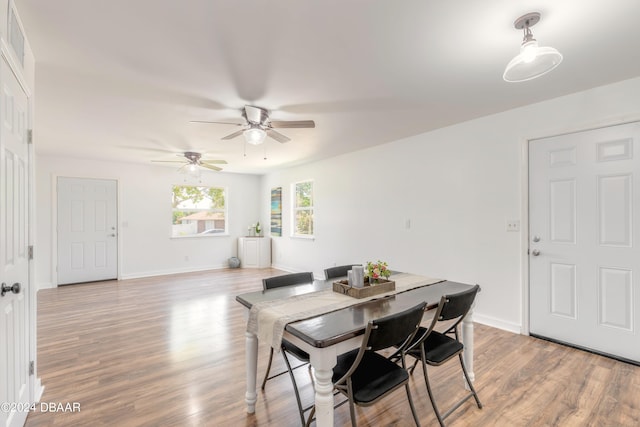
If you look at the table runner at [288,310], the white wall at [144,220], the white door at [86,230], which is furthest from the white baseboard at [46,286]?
the table runner at [288,310]

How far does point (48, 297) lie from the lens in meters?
4.66

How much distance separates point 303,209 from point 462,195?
3.56 meters

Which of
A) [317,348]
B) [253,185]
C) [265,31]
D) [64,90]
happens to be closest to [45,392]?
[317,348]

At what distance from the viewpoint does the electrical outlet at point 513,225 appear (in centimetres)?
316

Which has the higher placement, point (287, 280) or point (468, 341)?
point (287, 280)

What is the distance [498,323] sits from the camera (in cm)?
330

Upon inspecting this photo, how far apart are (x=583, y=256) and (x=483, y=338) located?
3.90 feet

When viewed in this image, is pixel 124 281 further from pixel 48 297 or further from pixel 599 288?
pixel 599 288

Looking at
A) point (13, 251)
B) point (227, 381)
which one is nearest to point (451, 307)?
point (227, 381)

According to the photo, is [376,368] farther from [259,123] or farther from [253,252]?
[253,252]

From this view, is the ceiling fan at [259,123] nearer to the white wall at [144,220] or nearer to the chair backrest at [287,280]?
the chair backrest at [287,280]

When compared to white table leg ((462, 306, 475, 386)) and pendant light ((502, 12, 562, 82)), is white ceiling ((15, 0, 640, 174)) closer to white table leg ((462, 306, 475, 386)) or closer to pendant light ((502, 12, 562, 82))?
pendant light ((502, 12, 562, 82))

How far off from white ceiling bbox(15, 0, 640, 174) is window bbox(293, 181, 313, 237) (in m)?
2.86

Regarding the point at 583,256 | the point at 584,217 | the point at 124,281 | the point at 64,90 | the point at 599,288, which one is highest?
the point at 64,90
